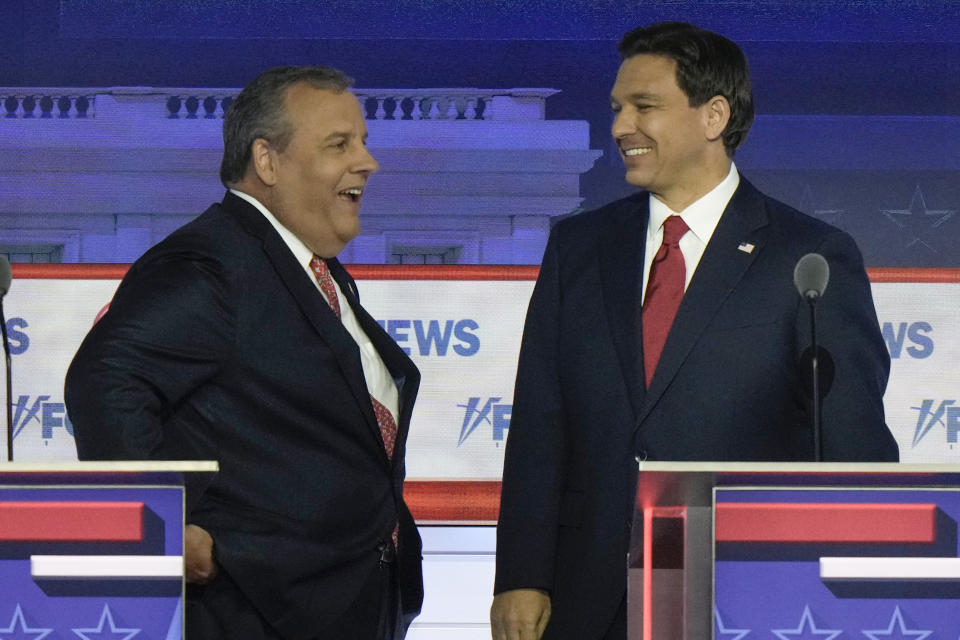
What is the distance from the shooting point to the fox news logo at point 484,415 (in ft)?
11.7

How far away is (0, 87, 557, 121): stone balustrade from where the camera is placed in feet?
13.6

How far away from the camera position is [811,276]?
214 cm

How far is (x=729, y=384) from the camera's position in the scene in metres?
2.31

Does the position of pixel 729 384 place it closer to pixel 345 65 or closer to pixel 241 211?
pixel 241 211

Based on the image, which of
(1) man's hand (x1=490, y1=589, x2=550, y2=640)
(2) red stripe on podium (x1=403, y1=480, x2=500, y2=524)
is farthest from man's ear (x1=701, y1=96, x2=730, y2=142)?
(2) red stripe on podium (x1=403, y1=480, x2=500, y2=524)

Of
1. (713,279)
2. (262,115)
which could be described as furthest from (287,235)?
(713,279)

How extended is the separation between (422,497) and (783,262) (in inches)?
54.9

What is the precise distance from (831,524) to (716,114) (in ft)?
3.32

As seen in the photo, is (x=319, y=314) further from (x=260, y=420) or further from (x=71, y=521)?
(x=71, y=521)

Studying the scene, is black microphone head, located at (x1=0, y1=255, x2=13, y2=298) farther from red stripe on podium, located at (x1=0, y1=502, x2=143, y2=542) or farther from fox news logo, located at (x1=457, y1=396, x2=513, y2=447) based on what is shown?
fox news logo, located at (x1=457, y1=396, x2=513, y2=447)

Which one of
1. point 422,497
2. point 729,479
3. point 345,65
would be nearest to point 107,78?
point 345,65

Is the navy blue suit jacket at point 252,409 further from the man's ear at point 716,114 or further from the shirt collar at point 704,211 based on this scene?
the man's ear at point 716,114

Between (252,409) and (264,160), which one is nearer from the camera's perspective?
(252,409)

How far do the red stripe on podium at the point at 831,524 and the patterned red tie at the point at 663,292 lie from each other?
65cm
